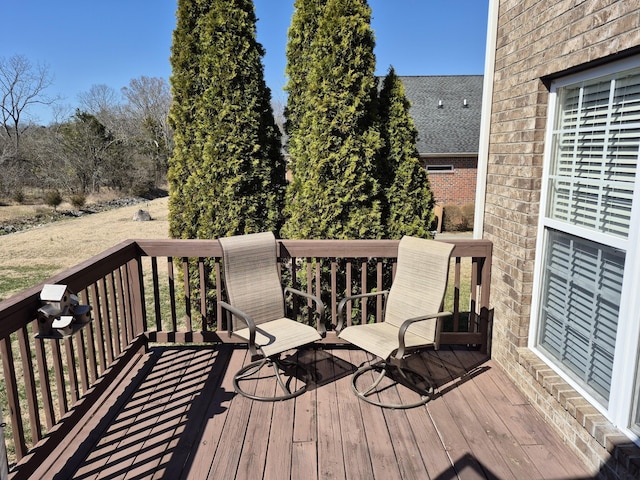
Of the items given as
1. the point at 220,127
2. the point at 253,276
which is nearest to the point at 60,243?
the point at 220,127

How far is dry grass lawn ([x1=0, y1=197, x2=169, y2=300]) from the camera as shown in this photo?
26.5ft

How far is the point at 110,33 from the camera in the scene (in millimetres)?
23484

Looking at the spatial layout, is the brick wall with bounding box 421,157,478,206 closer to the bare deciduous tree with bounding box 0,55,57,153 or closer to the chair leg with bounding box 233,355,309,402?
the chair leg with bounding box 233,355,309,402

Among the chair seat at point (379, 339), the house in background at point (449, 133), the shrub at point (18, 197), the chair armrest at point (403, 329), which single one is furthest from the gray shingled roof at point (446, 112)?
the shrub at point (18, 197)

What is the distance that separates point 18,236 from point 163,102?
908 inches

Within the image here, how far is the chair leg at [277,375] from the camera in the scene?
299 cm

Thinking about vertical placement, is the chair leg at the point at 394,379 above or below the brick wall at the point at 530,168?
below

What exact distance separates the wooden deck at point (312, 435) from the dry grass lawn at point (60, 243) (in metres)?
5.22

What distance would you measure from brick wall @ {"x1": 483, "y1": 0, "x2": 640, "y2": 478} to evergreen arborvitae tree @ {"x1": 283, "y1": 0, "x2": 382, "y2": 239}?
1.24 meters

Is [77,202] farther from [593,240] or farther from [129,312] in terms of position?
[593,240]

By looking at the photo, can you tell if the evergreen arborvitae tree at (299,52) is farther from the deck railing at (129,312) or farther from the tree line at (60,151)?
the tree line at (60,151)

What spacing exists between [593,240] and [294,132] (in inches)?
122

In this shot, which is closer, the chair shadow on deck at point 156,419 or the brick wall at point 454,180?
the chair shadow on deck at point 156,419

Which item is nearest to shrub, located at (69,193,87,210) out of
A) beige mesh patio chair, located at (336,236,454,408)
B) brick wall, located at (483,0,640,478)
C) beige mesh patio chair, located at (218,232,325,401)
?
beige mesh patio chair, located at (218,232,325,401)
